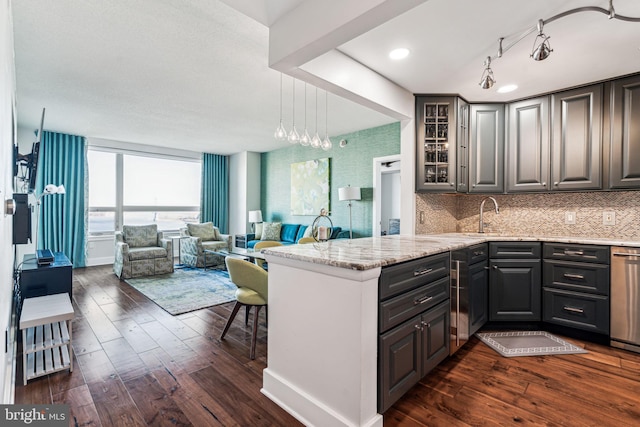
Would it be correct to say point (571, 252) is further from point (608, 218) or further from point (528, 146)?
point (528, 146)

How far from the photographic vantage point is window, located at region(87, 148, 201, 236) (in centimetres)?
633

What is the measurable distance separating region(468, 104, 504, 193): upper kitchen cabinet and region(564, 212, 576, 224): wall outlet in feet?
2.34

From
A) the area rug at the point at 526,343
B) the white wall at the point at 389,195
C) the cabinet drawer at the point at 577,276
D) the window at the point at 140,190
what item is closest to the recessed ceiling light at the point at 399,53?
the cabinet drawer at the point at 577,276

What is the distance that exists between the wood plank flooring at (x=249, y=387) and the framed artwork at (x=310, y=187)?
3723 millimetres

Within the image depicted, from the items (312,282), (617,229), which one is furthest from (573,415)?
(617,229)

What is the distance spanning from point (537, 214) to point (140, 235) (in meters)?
6.16

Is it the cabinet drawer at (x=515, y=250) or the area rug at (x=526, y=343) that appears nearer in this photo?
the area rug at (x=526, y=343)

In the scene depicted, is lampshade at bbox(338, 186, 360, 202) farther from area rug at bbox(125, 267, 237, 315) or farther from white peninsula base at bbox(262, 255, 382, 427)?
white peninsula base at bbox(262, 255, 382, 427)

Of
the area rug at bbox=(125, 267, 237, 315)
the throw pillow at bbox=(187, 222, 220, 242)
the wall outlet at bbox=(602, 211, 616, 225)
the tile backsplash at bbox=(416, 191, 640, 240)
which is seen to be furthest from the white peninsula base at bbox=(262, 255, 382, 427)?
the throw pillow at bbox=(187, 222, 220, 242)

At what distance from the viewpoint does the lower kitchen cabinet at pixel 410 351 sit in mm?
1586

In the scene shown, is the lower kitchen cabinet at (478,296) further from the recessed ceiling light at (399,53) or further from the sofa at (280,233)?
the sofa at (280,233)

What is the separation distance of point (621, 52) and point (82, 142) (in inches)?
309

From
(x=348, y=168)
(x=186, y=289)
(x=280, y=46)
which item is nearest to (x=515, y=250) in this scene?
(x=280, y=46)

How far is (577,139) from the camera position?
290cm
